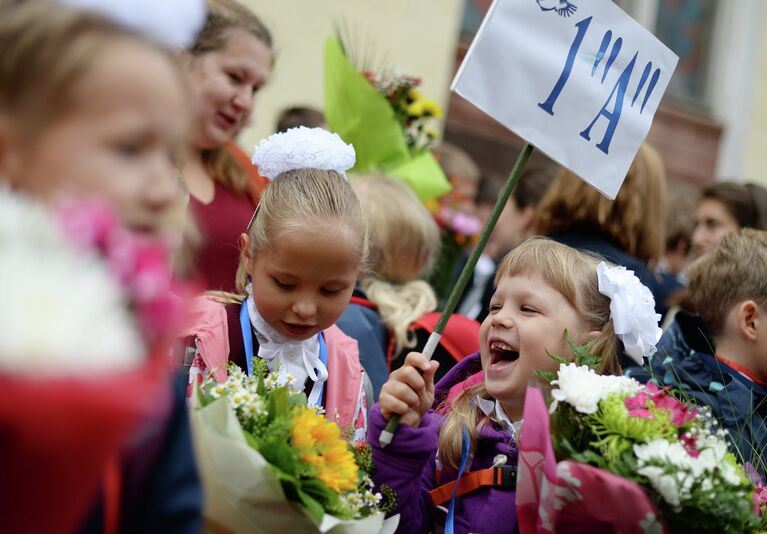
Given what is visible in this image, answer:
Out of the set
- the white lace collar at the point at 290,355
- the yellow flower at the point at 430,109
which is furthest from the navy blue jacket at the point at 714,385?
the yellow flower at the point at 430,109

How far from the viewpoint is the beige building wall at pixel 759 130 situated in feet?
36.9

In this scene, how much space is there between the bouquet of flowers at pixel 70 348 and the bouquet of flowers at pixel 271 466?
67cm

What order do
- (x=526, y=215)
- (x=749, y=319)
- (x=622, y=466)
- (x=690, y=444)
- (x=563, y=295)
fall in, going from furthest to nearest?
(x=526, y=215)
(x=749, y=319)
(x=563, y=295)
(x=690, y=444)
(x=622, y=466)

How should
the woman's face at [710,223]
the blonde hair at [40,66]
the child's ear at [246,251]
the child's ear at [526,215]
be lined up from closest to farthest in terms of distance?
the blonde hair at [40,66] → the child's ear at [246,251] → the woman's face at [710,223] → the child's ear at [526,215]

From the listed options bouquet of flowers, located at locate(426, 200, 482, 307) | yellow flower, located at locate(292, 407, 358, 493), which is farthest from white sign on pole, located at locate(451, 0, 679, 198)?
bouquet of flowers, located at locate(426, 200, 482, 307)

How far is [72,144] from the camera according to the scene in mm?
1486

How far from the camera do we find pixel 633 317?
9.29 ft

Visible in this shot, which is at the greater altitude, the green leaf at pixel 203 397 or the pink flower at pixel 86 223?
the pink flower at pixel 86 223

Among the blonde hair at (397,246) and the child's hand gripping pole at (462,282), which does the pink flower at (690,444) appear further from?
the blonde hair at (397,246)

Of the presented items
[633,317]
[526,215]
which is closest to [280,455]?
[633,317]

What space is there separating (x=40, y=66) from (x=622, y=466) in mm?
1476

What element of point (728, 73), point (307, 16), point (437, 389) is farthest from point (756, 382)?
point (728, 73)

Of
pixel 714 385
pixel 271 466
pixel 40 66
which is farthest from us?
pixel 714 385

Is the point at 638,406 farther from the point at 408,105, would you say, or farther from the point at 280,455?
the point at 408,105
